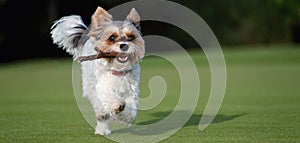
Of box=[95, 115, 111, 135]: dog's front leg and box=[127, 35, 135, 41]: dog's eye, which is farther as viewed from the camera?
box=[95, 115, 111, 135]: dog's front leg

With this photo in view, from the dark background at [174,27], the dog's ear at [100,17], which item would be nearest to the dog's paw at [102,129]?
the dog's ear at [100,17]

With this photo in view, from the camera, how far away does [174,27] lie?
149ft

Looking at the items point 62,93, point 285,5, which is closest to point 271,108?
point 62,93

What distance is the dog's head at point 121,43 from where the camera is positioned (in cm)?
797

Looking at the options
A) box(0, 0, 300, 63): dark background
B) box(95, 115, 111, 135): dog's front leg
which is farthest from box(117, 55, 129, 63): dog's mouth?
box(0, 0, 300, 63): dark background

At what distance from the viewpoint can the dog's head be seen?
797 centimetres

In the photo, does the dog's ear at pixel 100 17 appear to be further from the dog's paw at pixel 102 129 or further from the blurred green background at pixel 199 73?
the blurred green background at pixel 199 73

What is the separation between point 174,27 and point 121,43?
3770cm

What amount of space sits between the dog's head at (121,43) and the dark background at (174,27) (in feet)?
81.4

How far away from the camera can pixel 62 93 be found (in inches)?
690

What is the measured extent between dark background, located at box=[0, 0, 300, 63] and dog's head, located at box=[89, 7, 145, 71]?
81.4 ft

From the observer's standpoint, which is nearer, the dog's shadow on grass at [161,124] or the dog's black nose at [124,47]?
the dog's black nose at [124,47]

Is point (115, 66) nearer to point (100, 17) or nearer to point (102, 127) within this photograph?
point (100, 17)

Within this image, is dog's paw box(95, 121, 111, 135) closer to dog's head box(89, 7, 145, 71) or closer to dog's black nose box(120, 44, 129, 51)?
dog's head box(89, 7, 145, 71)
